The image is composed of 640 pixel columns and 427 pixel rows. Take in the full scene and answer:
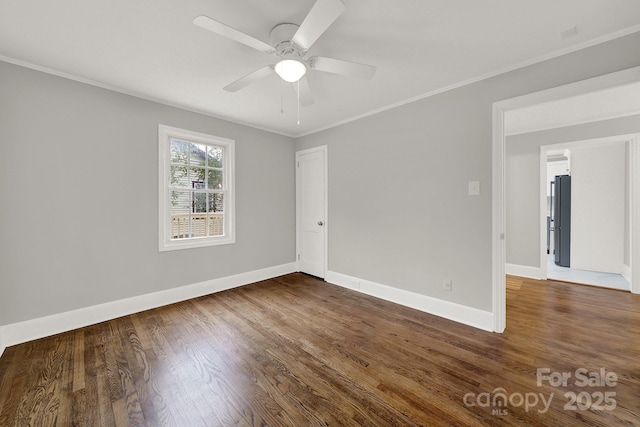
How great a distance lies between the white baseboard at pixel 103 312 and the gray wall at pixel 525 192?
473 cm

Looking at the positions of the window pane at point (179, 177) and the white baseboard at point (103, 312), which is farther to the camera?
the window pane at point (179, 177)

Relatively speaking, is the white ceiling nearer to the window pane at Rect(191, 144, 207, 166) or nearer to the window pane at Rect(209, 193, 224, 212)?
the window pane at Rect(191, 144, 207, 166)

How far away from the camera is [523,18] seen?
176 cm

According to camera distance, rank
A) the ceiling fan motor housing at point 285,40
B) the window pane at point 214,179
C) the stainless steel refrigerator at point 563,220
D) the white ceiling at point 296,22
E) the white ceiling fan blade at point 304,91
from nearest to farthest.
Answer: the white ceiling at point 296,22 < the ceiling fan motor housing at point 285,40 < the white ceiling fan blade at point 304,91 < the window pane at point 214,179 < the stainless steel refrigerator at point 563,220

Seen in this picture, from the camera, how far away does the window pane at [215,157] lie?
145 inches

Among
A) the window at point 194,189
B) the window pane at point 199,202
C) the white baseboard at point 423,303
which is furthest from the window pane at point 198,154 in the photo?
the white baseboard at point 423,303

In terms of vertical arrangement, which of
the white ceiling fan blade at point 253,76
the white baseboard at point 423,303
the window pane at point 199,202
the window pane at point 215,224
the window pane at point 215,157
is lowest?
the white baseboard at point 423,303

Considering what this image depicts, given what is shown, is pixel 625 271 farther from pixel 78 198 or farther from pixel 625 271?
pixel 78 198

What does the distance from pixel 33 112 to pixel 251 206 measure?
8.18ft

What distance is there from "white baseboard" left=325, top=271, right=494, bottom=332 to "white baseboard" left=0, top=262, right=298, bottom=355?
1701mm

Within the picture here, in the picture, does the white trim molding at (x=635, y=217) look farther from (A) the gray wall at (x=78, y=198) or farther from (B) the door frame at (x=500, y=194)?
(A) the gray wall at (x=78, y=198)

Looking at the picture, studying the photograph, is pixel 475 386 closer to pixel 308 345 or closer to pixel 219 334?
pixel 308 345

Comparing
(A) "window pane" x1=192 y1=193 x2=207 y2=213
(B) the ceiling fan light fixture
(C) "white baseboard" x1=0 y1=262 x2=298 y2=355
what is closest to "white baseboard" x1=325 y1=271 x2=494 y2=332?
(C) "white baseboard" x1=0 y1=262 x2=298 y2=355

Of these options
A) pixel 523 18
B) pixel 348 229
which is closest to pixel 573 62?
pixel 523 18
